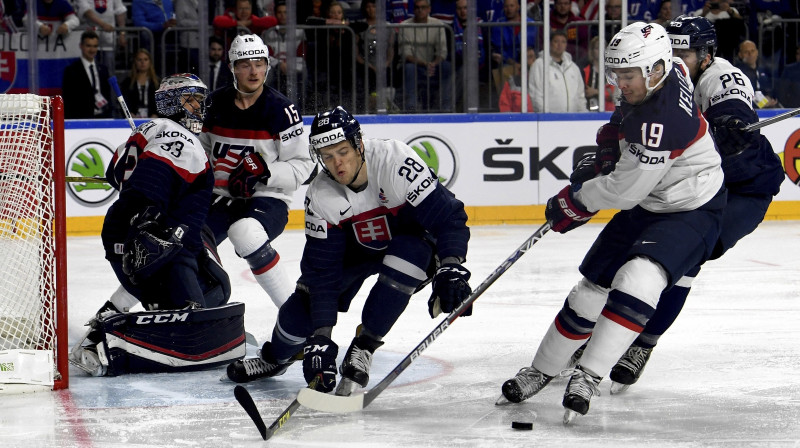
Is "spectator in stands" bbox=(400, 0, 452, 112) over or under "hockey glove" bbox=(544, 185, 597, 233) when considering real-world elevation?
over

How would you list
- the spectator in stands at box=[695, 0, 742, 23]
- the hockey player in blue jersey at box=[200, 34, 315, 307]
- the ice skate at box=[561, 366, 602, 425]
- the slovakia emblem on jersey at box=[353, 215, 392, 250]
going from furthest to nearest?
1. the spectator in stands at box=[695, 0, 742, 23]
2. the hockey player in blue jersey at box=[200, 34, 315, 307]
3. the slovakia emblem on jersey at box=[353, 215, 392, 250]
4. the ice skate at box=[561, 366, 602, 425]

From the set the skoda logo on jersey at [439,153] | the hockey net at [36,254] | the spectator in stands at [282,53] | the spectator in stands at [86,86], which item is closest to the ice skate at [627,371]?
the hockey net at [36,254]

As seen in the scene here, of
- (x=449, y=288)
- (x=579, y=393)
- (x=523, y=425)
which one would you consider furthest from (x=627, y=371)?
(x=449, y=288)

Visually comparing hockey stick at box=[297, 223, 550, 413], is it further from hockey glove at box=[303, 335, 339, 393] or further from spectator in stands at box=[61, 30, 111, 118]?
spectator in stands at box=[61, 30, 111, 118]

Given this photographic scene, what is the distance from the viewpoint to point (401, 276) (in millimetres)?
3654

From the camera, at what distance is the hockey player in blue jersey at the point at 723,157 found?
13.0 feet

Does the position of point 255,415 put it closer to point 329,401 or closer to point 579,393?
point 329,401

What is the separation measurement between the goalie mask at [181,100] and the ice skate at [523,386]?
147cm

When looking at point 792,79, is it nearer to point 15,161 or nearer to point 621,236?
point 621,236

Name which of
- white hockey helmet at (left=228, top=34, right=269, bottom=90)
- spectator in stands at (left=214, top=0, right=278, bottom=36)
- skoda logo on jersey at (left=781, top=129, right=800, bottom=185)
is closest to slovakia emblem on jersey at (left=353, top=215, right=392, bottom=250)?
white hockey helmet at (left=228, top=34, right=269, bottom=90)

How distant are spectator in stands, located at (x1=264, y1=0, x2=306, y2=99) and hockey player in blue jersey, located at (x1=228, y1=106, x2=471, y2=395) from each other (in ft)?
14.8

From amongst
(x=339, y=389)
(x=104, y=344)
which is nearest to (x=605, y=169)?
(x=339, y=389)

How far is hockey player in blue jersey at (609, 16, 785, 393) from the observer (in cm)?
397

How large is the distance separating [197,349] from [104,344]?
0.99 feet
